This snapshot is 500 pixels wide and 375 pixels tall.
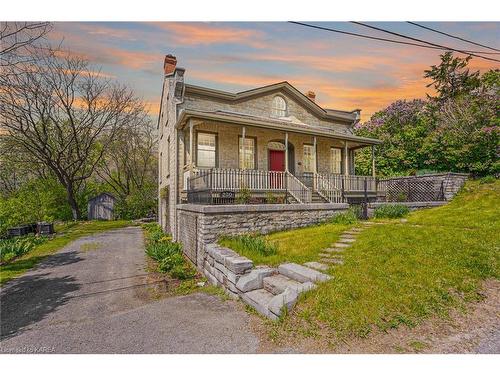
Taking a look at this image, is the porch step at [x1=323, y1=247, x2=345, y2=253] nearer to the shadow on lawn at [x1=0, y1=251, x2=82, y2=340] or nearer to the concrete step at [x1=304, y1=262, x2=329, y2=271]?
the concrete step at [x1=304, y1=262, x2=329, y2=271]

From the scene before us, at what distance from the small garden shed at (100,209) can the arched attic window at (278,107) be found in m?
18.2

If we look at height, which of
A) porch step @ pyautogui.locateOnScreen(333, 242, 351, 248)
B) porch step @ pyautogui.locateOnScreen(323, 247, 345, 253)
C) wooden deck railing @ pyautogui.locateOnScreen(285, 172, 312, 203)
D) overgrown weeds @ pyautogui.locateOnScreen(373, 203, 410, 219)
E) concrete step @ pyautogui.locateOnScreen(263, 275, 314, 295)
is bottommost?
concrete step @ pyautogui.locateOnScreen(263, 275, 314, 295)

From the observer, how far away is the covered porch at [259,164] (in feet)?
31.4

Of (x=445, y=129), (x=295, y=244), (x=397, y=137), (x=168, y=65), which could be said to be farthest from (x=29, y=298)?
(x=397, y=137)

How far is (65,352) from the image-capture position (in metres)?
3.68

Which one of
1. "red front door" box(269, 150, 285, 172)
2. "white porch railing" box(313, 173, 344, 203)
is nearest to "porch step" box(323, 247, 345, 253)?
"white porch railing" box(313, 173, 344, 203)

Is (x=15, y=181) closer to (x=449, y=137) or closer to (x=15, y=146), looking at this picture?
(x=15, y=146)

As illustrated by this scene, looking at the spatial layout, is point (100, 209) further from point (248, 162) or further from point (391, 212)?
point (391, 212)

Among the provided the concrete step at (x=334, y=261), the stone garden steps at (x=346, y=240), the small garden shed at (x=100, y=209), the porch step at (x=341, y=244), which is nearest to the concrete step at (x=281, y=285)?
the concrete step at (x=334, y=261)

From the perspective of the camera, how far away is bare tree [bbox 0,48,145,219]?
61.7 feet

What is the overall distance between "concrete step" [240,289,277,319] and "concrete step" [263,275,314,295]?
104 millimetres

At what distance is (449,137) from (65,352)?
19.8 m

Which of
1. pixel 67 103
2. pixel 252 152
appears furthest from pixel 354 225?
pixel 67 103
